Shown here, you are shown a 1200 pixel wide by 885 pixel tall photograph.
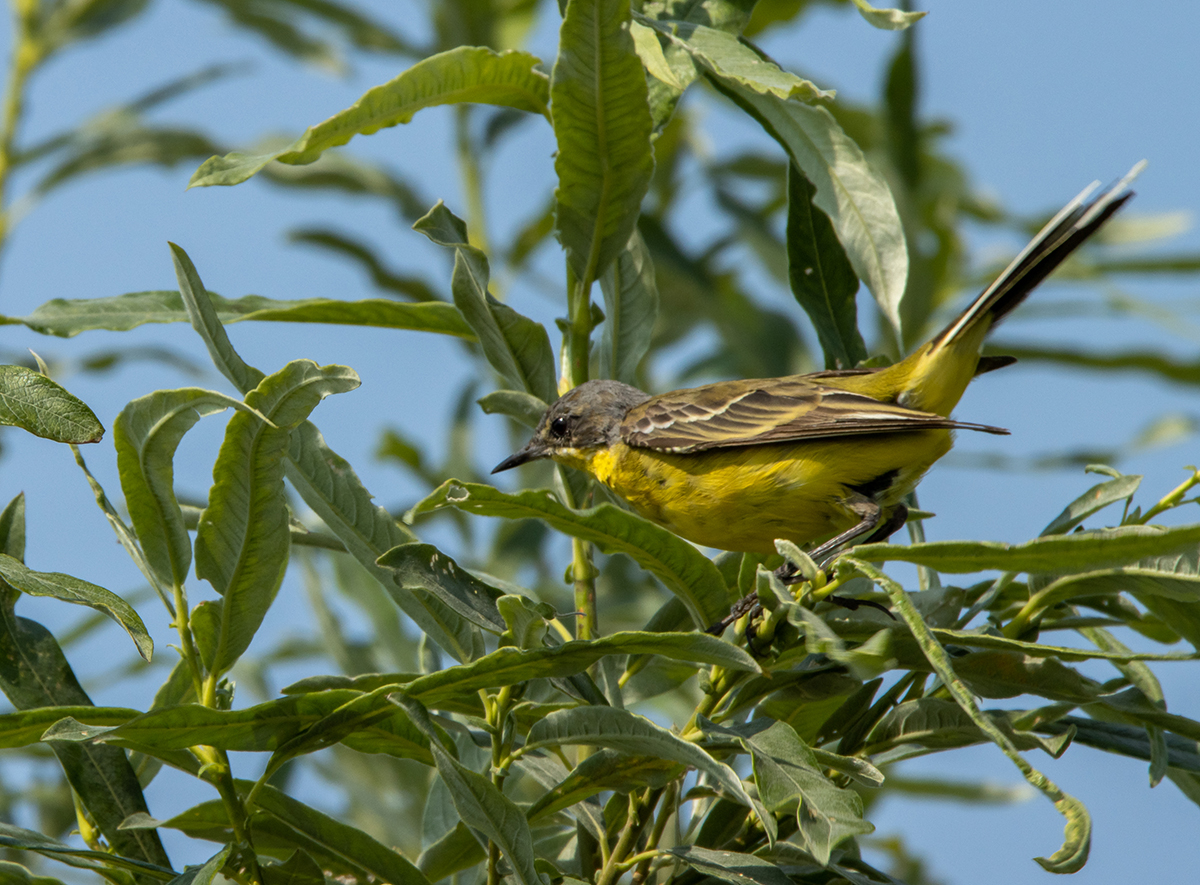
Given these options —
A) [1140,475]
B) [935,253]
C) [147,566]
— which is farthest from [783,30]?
[147,566]

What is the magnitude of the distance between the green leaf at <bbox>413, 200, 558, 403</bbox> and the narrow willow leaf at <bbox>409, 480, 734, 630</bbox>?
56 centimetres

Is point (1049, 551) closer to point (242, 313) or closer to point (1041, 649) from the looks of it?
point (1041, 649)

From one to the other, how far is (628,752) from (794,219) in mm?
1600

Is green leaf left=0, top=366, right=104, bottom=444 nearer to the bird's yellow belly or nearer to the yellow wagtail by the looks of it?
the yellow wagtail

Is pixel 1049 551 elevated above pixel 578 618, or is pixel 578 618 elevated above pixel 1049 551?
pixel 578 618

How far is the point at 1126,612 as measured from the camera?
8.67ft

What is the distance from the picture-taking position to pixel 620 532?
2.15 meters

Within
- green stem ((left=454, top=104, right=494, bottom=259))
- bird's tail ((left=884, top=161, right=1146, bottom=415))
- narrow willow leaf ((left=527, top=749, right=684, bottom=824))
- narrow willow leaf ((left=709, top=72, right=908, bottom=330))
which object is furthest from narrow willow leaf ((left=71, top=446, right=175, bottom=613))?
green stem ((left=454, top=104, right=494, bottom=259))

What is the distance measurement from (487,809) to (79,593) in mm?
753

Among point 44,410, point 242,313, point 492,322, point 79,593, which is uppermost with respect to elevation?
point 242,313

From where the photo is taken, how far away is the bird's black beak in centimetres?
434

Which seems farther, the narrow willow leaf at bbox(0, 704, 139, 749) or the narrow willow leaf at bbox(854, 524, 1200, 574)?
the narrow willow leaf at bbox(0, 704, 139, 749)

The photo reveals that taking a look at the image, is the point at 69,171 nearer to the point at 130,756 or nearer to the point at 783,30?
the point at 783,30

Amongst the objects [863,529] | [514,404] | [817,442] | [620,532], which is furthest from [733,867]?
[817,442]
